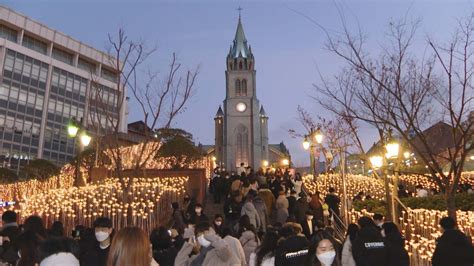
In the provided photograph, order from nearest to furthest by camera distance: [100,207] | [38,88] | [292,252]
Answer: [292,252], [100,207], [38,88]

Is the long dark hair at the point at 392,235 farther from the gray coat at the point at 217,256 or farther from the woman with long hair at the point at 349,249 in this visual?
the gray coat at the point at 217,256

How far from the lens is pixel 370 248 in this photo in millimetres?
5281

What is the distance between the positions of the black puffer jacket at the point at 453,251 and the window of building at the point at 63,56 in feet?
198

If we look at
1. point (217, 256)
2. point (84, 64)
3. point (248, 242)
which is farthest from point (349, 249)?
point (84, 64)

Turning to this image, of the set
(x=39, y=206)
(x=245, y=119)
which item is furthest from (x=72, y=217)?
(x=245, y=119)

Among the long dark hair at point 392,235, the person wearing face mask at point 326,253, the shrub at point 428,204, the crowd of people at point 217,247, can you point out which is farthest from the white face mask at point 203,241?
the shrub at point 428,204

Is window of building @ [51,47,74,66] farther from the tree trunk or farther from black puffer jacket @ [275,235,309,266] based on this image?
black puffer jacket @ [275,235,309,266]

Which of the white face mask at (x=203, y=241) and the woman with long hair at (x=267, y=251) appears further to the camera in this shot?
the white face mask at (x=203, y=241)

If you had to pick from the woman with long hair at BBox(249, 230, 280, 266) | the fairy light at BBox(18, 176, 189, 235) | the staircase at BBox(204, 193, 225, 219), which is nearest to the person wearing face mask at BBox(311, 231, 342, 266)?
the woman with long hair at BBox(249, 230, 280, 266)

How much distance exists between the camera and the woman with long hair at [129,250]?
136 inches

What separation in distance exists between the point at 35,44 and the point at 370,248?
58650 mm

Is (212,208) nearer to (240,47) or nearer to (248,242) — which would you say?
(248,242)

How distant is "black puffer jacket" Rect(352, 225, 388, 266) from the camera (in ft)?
17.2

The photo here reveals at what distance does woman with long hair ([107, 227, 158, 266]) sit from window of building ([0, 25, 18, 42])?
55.5 metres
